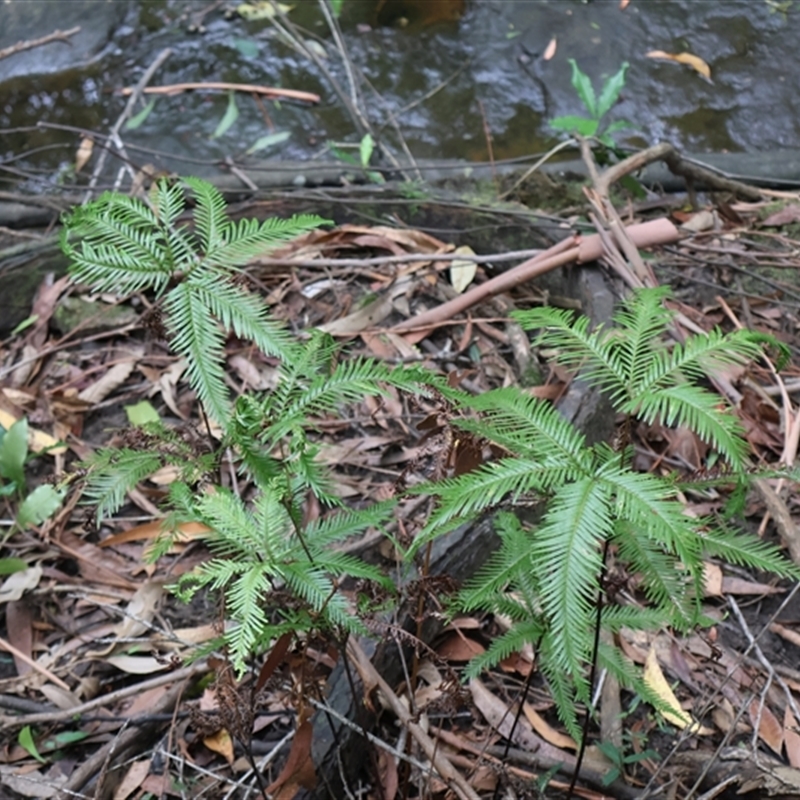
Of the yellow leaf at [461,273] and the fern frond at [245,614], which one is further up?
the fern frond at [245,614]

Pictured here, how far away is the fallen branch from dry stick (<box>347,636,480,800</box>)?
4.53 meters

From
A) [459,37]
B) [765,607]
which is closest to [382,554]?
[765,607]

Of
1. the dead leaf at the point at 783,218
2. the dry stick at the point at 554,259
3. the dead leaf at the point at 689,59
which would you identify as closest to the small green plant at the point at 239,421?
the dry stick at the point at 554,259

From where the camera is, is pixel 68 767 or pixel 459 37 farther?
pixel 459 37

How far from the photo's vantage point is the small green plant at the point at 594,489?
105 centimetres

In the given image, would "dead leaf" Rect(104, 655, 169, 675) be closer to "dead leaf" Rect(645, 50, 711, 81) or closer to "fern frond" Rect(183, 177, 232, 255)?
"fern frond" Rect(183, 177, 232, 255)

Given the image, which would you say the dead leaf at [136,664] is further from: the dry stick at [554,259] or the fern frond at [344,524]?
the dry stick at [554,259]

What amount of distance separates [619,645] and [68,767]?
5.01 ft

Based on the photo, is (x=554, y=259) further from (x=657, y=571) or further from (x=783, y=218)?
(x=657, y=571)

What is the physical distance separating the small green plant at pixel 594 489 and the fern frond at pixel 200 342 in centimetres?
48

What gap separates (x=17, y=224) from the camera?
3.72 meters

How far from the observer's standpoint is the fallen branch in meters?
5.31

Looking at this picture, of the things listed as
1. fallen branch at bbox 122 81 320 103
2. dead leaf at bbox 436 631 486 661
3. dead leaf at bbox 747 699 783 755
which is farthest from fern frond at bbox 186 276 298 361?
fallen branch at bbox 122 81 320 103

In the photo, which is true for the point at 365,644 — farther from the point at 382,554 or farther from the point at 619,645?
the point at 619,645
